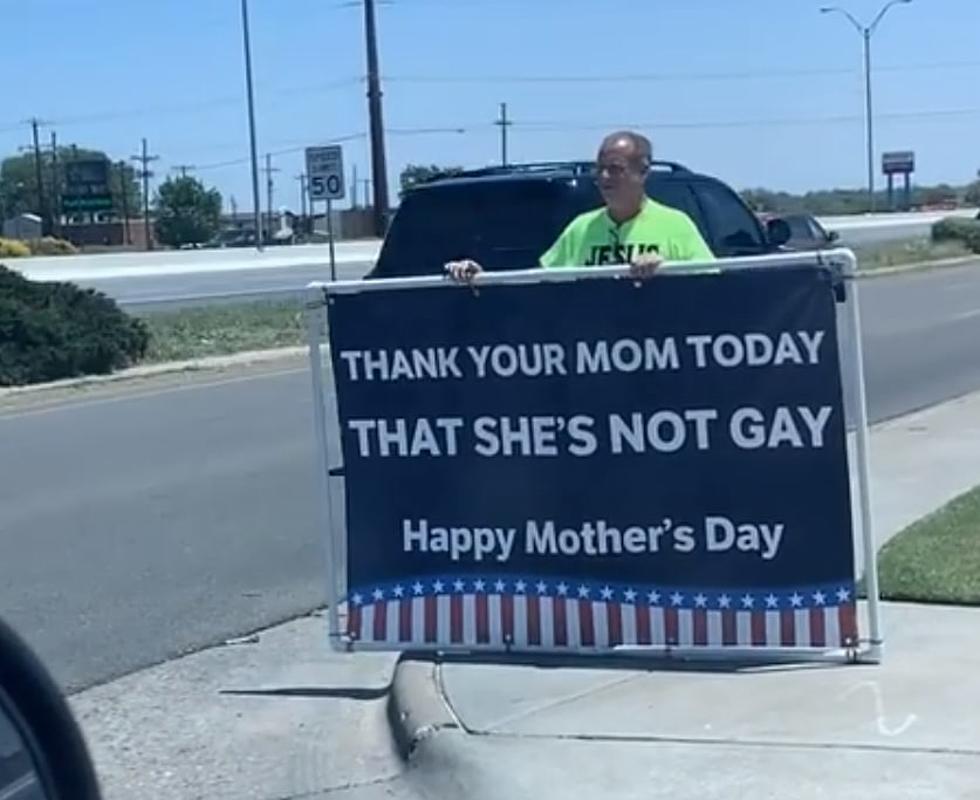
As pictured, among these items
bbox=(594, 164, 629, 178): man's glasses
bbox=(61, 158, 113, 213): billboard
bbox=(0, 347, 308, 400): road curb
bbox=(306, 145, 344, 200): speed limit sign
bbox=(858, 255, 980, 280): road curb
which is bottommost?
bbox=(858, 255, 980, 280): road curb

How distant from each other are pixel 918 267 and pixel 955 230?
11.4 metres

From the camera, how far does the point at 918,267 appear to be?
4944 cm

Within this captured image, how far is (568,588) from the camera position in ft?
24.3

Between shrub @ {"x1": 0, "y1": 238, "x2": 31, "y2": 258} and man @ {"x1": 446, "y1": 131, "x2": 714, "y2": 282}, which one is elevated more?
man @ {"x1": 446, "y1": 131, "x2": 714, "y2": 282}

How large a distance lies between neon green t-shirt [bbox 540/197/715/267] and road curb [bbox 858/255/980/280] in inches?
1436

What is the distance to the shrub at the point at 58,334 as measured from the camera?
23.9 meters

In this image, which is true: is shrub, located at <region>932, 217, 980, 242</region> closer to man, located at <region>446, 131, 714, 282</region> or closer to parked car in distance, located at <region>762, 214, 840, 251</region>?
parked car in distance, located at <region>762, 214, 840, 251</region>


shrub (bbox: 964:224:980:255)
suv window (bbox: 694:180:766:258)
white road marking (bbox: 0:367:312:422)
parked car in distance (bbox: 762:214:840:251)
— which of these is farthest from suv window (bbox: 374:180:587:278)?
shrub (bbox: 964:224:980:255)

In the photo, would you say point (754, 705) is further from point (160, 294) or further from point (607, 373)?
point (160, 294)

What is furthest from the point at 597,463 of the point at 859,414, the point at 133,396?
the point at 133,396

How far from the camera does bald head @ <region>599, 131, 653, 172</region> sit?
776 centimetres

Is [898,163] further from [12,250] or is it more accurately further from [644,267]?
[644,267]

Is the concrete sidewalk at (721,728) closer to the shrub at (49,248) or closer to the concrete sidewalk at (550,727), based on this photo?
the concrete sidewalk at (550,727)

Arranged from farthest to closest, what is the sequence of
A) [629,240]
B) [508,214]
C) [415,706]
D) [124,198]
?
1. [124,198]
2. [508,214]
3. [629,240]
4. [415,706]
